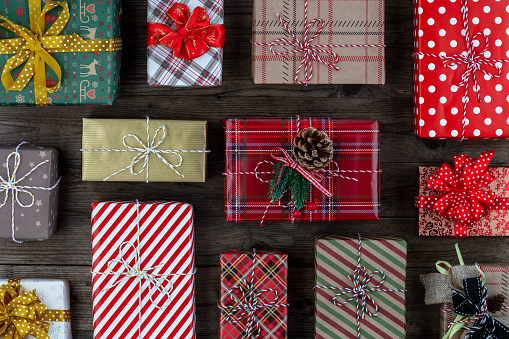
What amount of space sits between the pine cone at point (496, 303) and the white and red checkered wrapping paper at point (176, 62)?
5.24 feet

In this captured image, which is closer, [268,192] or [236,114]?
[268,192]

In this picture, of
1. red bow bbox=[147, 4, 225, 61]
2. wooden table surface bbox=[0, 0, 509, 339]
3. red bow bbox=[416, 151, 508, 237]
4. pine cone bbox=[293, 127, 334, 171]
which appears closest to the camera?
pine cone bbox=[293, 127, 334, 171]

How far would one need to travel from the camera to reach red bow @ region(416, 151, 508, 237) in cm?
172

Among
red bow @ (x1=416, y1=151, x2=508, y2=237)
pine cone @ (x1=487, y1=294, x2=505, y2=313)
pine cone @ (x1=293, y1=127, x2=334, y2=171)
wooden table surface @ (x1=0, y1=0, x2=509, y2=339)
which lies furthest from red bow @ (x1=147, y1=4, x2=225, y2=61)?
pine cone @ (x1=487, y1=294, x2=505, y2=313)

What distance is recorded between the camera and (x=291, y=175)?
1.62 metres

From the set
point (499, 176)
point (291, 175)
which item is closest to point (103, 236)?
point (291, 175)

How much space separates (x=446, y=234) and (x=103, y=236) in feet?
5.22

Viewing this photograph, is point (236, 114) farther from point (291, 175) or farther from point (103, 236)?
point (103, 236)

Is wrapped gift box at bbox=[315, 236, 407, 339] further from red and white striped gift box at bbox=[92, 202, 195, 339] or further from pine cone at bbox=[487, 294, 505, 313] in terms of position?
red and white striped gift box at bbox=[92, 202, 195, 339]

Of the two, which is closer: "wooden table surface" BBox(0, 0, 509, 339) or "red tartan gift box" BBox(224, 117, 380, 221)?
"red tartan gift box" BBox(224, 117, 380, 221)

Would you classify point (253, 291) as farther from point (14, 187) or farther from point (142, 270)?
point (14, 187)

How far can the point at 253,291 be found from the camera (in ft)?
5.52

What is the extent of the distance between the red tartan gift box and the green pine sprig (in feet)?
0.20

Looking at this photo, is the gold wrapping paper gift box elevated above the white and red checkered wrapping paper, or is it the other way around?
the white and red checkered wrapping paper
